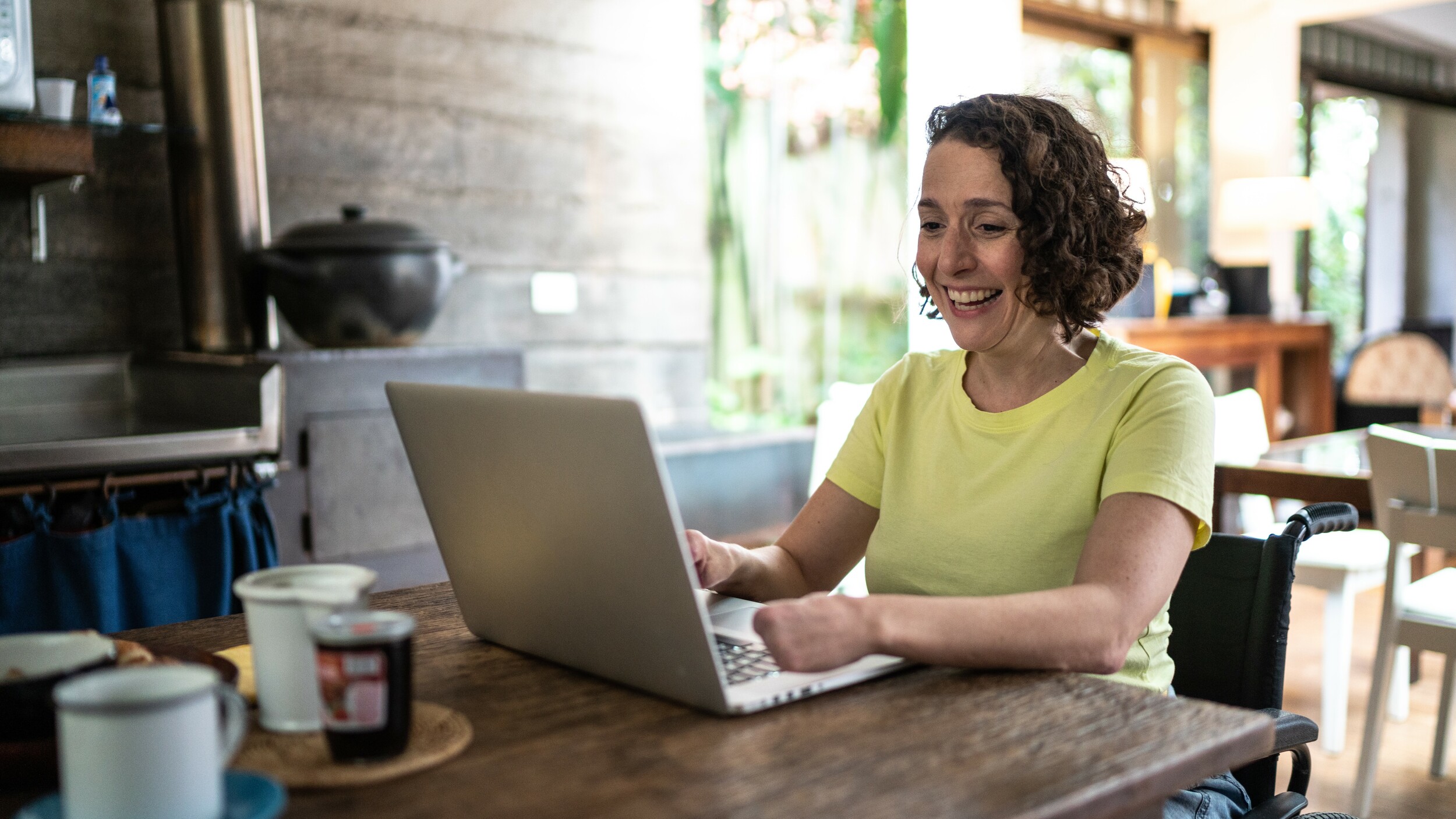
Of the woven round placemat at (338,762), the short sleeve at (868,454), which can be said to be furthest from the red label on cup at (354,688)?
the short sleeve at (868,454)

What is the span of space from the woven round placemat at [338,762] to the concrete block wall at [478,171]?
2.24 m

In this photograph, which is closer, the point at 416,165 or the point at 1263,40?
the point at 416,165

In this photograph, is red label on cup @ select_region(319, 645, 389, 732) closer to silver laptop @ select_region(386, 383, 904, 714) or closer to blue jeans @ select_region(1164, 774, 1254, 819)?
silver laptop @ select_region(386, 383, 904, 714)

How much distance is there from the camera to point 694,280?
154 inches

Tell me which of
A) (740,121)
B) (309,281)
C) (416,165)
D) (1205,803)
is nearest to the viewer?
(1205,803)

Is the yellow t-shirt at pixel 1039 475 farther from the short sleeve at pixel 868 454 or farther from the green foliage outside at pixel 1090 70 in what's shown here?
the green foliage outside at pixel 1090 70

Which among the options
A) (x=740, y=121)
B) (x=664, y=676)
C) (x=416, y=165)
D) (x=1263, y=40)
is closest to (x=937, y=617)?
(x=664, y=676)

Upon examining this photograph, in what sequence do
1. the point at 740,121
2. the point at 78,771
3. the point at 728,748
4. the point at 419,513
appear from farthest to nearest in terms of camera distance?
the point at 740,121, the point at 419,513, the point at 728,748, the point at 78,771

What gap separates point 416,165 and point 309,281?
91cm

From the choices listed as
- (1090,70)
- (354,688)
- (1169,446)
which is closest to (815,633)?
(354,688)

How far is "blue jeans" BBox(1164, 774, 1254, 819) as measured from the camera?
3.55ft

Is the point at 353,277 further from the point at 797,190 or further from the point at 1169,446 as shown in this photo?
the point at 797,190

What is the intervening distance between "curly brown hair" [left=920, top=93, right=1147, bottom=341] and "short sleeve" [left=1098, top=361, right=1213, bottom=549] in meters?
0.15

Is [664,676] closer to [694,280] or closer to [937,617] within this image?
[937,617]
